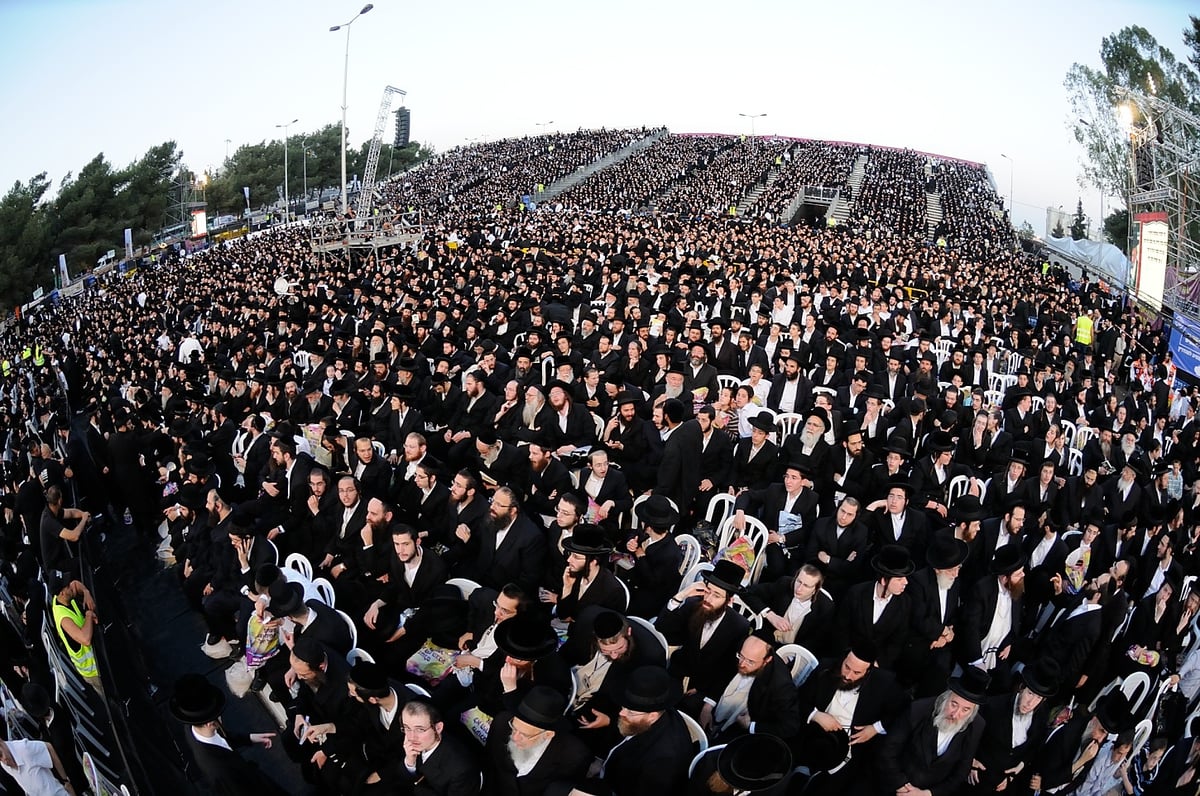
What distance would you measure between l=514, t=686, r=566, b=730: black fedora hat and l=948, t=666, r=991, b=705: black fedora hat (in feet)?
5.98

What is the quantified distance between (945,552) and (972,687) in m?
1.43

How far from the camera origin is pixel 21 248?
40.7 m

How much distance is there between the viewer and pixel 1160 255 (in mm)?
19656

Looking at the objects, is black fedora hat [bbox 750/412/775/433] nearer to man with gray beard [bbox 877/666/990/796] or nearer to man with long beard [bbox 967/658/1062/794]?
man with long beard [bbox 967/658/1062/794]

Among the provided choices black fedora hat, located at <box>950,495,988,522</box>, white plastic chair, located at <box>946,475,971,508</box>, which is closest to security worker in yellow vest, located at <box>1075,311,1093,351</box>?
white plastic chair, located at <box>946,475,971,508</box>

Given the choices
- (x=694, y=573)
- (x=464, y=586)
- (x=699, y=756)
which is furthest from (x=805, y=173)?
(x=699, y=756)

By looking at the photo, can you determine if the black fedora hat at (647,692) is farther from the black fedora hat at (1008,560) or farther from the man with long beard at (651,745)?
the black fedora hat at (1008,560)

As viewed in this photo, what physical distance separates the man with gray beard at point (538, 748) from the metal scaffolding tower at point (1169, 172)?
23.0m

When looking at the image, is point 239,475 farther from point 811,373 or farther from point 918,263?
point 918,263

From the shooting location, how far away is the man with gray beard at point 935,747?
348cm

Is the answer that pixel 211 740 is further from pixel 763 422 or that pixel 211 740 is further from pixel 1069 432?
pixel 1069 432

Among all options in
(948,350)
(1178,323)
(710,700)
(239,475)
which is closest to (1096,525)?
(710,700)

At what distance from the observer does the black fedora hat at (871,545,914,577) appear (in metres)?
4.42

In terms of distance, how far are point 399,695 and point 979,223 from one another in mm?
39769
